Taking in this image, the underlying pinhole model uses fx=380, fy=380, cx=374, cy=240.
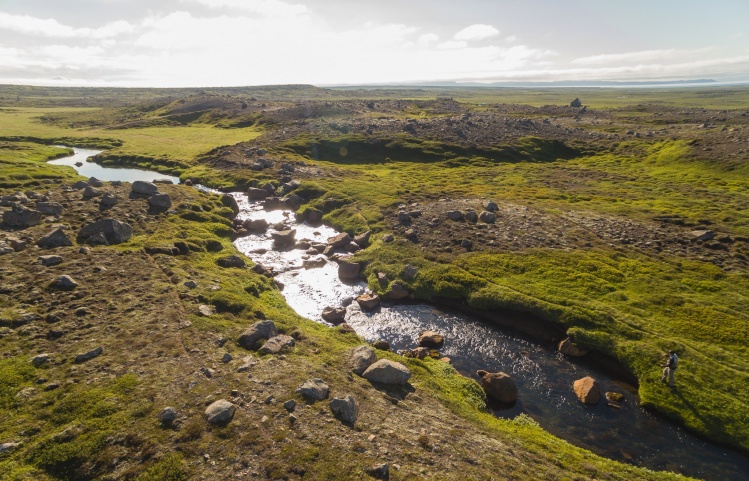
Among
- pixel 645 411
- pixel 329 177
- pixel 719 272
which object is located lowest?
pixel 645 411

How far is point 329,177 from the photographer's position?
76688 millimetres

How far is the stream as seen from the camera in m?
22.8

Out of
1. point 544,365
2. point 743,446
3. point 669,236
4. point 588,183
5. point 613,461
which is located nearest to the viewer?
point 613,461

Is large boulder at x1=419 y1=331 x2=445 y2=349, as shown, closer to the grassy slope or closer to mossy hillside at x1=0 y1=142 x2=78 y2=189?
the grassy slope

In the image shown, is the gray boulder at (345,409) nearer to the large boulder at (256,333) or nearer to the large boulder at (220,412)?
the large boulder at (220,412)

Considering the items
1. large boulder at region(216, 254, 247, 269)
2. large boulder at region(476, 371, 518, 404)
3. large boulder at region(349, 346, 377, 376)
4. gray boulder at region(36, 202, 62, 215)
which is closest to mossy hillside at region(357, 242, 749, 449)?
large boulder at region(476, 371, 518, 404)

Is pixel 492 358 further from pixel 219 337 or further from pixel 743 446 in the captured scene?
pixel 219 337

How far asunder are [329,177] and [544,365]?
5648 cm

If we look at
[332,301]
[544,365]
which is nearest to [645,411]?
[544,365]

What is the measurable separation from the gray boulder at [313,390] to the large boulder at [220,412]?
11.3ft

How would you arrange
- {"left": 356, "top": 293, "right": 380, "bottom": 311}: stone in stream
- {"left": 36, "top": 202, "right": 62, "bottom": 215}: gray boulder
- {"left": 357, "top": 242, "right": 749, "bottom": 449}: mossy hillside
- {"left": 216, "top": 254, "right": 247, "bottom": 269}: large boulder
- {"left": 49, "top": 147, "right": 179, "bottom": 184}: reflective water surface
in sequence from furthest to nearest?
{"left": 49, "top": 147, "right": 179, "bottom": 184}: reflective water surface < {"left": 36, "top": 202, "right": 62, "bottom": 215}: gray boulder < {"left": 216, "top": 254, "right": 247, "bottom": 269}: large boulder < {"left": 356, "top": 293, "right": 380, "bottom": 311}: stone in stream < {"left": 357, "top": 242, "right": 749, "bottom": 449}: mossy hillside

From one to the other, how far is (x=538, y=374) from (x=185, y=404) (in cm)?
2425

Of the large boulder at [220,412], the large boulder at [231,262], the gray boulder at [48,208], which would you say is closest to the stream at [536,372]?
the large boulder at [231,262]

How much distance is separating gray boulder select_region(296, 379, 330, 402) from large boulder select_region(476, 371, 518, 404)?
12.4m
